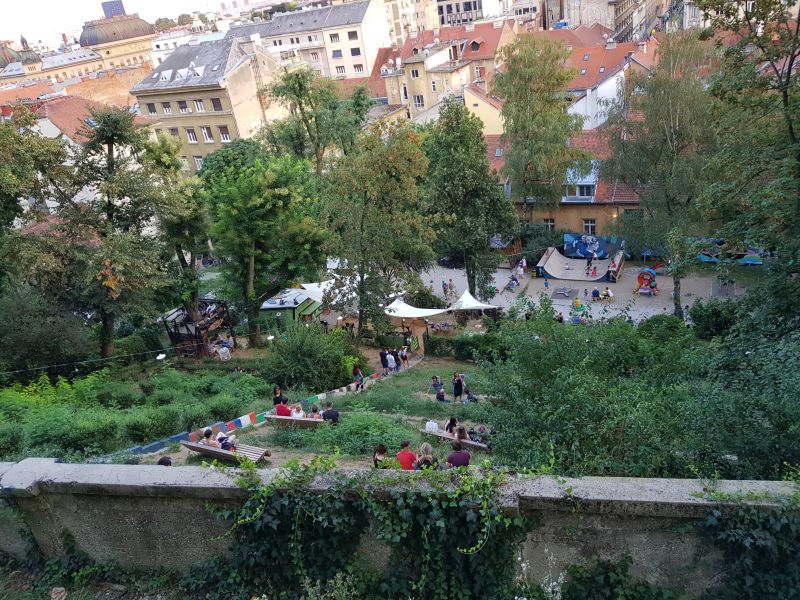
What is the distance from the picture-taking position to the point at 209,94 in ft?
160

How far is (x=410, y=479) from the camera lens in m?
5.81

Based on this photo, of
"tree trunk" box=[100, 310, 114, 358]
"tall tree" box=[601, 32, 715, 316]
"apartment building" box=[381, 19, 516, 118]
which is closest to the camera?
"tree trunk" box=[100, 310, 114, 358]

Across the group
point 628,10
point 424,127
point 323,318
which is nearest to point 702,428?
point 323,318

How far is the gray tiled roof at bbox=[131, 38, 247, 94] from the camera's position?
4859 centimetres

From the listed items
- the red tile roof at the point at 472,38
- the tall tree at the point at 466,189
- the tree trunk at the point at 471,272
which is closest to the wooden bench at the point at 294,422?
the tall tree at the point at 466,189

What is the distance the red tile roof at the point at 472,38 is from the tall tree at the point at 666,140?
38.6m

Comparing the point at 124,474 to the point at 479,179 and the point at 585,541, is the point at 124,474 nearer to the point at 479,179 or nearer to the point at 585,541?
the point at 585,541

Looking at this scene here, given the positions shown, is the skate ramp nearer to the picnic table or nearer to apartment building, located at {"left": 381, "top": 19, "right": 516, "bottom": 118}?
the picnic table

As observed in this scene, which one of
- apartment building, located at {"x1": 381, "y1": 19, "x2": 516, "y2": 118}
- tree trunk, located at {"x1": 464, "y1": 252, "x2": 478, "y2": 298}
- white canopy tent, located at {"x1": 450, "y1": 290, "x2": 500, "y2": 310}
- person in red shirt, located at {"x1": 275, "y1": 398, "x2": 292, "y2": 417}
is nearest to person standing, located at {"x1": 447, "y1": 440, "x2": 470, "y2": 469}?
person in red shirt, located at {"x1": 275, "y1": 398, "x2": 292, "y2": 417}

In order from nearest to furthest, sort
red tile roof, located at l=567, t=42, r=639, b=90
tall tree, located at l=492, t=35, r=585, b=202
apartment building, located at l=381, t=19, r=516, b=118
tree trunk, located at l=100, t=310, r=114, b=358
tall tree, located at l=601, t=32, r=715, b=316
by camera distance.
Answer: tree trunk, located at l=100, t=310, r=114, b=358, tall tree, located at l=601, t=32, r=715, b=316, tall tree, located at l=492, t=35, r=585, b=202, red tile roof, located at l=567, t=42, r=639, b=90, apartment building, located at l=381, t=19, r=516, b=118

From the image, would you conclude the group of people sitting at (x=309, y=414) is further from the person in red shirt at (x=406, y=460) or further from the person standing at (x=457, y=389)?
the person standing at (x=457, y=389)

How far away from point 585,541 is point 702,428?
2.12 meters

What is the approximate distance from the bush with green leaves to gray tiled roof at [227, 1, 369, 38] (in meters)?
67.8

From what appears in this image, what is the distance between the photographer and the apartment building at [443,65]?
5888 centimetres
